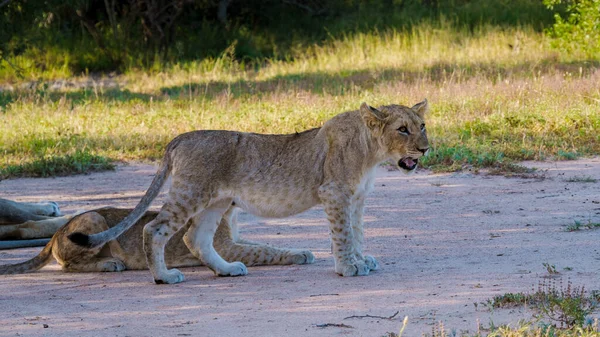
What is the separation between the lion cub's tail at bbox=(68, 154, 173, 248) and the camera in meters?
5.72

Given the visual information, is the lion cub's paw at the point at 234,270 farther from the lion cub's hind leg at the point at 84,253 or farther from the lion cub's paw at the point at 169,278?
the lion cub's hind leg at the point at 84,253

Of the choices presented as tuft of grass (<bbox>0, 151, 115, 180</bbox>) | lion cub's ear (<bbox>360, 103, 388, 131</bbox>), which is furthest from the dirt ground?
tuft of grass (<bbox>0, 151, 115, 180</bbox>)

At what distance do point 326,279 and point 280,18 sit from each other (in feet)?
61.1

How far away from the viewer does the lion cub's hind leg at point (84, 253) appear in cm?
655

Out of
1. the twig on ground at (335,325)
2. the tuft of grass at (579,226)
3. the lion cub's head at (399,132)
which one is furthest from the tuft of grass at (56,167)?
the twig on ground at (335,325)

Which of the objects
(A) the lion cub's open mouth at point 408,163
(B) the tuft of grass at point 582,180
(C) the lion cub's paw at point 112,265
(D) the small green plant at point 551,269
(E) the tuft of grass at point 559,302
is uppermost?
(A) the lion cub's open mouth at point 408,163

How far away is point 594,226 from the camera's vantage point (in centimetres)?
696

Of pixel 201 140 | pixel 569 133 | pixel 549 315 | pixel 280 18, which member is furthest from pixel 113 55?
pixel 549 315

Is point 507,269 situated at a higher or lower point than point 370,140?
lower

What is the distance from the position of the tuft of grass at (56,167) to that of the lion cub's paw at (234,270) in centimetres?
461

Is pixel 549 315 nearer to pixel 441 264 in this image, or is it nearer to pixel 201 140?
pixel 441 264

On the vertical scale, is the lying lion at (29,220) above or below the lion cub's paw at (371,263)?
below

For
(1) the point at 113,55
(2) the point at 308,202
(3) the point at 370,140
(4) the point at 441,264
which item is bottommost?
(1) the point at 113,55

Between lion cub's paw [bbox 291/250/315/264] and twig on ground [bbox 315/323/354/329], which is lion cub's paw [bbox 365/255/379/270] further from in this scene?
twig on ground [bbox 315/323/354/329]
